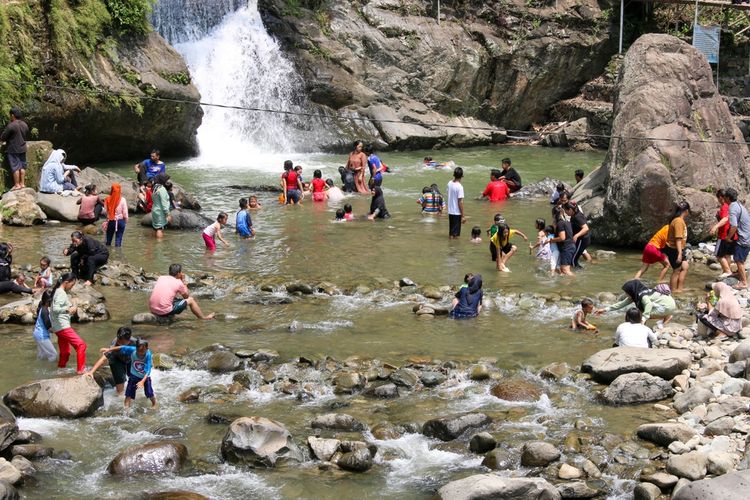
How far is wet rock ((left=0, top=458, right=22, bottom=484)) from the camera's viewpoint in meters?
9.50

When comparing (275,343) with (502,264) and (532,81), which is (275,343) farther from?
(532,81)

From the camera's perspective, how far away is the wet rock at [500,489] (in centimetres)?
912

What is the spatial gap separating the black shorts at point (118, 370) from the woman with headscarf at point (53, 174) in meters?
10.6

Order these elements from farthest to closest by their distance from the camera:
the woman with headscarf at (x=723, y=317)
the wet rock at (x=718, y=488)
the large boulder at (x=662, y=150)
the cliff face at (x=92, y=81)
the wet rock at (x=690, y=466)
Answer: the cliff face at (x=92, y=81), the large boulder at (x=662, y=150), the woman with headscarf at (x=723, y=317), the wet rock at (x=690, y=466), the wet rock at (x=718, y=488)

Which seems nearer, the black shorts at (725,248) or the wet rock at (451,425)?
the wet rock at (451,425)

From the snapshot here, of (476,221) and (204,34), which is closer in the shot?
(476,221)

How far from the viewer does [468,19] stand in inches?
1554

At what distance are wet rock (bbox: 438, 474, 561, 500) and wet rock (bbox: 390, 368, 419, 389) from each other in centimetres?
298

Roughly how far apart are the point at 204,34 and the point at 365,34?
6.40m

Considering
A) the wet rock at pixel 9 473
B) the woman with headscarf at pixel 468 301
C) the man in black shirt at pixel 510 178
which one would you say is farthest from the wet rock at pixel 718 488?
the man in black shirt at pixel 510 178

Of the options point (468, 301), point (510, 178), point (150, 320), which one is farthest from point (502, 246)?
point (510, 178)

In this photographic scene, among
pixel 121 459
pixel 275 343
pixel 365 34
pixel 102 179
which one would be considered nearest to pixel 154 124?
pixel 102 179

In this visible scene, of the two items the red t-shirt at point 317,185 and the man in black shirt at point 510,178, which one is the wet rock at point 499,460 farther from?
the man in black shirt at point 510,178

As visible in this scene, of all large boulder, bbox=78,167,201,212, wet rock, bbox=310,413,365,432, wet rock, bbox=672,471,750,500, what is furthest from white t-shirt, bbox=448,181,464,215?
wet rock, bbox=672,471,750,500
